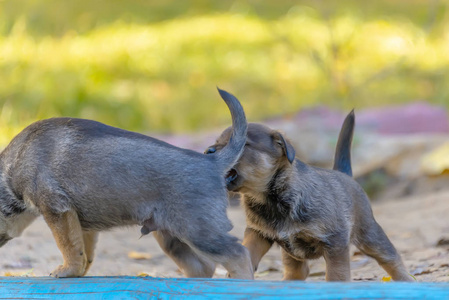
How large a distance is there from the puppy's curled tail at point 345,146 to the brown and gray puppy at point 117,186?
1.34 meters

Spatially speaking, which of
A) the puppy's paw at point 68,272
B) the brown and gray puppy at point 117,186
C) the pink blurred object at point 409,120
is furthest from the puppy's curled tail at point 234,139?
the pink blurred object at point 409,120

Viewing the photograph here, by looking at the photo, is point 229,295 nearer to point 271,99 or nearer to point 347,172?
point 347,172

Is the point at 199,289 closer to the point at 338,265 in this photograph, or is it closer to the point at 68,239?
the point at 68,239

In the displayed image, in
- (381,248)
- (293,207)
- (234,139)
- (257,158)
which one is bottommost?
(381,248)

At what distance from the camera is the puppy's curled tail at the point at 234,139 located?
12.5 feet

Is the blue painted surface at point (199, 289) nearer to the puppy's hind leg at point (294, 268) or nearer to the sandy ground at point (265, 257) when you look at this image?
the sandy ground at point (265, 257)

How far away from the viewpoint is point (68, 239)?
12.5ft

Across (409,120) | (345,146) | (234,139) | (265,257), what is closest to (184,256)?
(234,139)

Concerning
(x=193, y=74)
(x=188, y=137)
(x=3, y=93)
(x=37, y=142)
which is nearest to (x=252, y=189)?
(x=37, y=142)

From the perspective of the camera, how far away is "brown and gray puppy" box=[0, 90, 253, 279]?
3.58 meters

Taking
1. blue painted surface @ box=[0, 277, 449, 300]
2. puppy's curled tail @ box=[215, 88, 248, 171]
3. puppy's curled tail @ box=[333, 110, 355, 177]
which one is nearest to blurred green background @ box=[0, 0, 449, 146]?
puppy's curled tail @ box=[333, 110, 355, 177]

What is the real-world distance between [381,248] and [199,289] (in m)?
1.81

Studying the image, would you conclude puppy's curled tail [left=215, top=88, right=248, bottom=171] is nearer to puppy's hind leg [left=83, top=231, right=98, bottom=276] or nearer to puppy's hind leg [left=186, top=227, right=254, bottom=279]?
puppy's hind leg [left=186, top=227, right=254, bottom=279]

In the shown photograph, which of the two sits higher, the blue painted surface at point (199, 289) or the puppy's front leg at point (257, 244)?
the blue painted surface at point (199, 289)
